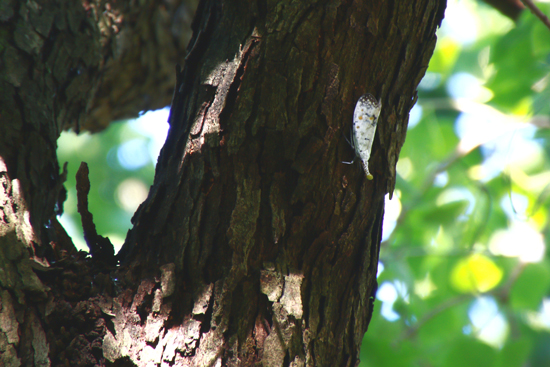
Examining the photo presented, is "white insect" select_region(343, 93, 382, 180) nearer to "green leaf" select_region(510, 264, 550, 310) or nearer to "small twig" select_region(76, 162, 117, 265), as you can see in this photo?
"small twig" select_region(76, 162, 117, 265)

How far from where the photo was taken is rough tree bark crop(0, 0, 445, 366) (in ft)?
3.18

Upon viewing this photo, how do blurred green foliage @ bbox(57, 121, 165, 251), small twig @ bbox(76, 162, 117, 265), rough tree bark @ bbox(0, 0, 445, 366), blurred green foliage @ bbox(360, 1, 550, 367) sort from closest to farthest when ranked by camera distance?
1. rough tree bark @ bbox(0, 0, 445, 366)
2. small twig @ bbox(76, 162, 117, 265)
3. blurred green foliage @ bbox(360, 1, 550, 367)
4. blurred green foliage @ bbox(57, 121, 165, 251)

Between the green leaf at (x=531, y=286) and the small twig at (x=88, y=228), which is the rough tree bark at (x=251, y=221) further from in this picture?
the green leaf at (x=531, y=286)

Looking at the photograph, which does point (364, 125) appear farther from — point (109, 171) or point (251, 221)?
point (109, 171)

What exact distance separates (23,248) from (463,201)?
288 cm

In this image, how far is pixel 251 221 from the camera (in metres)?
1.03

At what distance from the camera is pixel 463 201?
→ 10.1 ft

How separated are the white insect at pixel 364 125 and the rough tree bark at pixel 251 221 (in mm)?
27

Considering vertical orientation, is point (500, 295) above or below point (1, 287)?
above

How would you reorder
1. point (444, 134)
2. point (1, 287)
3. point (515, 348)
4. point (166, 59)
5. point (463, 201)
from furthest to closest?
point (444, 134) < point (463, 201) < point (515, 348) < point (166, 59) < point (1, 287)

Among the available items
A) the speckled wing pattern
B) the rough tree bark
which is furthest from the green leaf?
the speckled wing pattern

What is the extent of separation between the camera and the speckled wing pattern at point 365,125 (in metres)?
1.06

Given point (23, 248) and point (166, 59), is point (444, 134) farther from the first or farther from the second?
point (23, 248)

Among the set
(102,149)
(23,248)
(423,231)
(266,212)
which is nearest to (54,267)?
(23,248)
